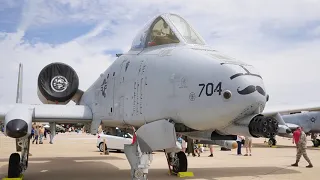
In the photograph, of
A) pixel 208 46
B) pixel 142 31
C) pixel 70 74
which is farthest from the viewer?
pixel 70 74

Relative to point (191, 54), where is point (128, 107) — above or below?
below

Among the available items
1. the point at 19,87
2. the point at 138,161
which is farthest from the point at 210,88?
the point at 19,87

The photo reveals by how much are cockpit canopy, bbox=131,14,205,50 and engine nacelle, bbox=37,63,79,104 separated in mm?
4226

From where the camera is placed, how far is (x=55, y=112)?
10.0 metres

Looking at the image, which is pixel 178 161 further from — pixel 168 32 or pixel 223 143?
pixel 168 32

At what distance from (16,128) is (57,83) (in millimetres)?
4571

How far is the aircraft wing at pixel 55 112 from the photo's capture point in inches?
364

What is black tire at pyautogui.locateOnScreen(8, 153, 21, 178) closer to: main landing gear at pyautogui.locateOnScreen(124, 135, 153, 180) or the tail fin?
the tail fin

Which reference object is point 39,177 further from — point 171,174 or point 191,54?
point 191,54

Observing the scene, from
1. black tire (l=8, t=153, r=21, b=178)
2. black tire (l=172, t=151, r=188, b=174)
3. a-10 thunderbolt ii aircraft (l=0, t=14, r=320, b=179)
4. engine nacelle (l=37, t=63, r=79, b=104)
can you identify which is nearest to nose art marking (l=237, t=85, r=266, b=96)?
a-10 thunderbolt ii aircraft (l=0, t=14, r=320, b=179)

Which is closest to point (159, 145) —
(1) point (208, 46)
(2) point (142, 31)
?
(1) point (208, 46)

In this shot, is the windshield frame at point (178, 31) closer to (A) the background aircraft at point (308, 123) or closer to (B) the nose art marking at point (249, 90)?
(B) the nose art marking at point (249, 90)

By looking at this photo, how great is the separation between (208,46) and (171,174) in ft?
17.1

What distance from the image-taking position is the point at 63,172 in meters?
12.5
